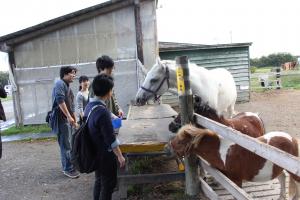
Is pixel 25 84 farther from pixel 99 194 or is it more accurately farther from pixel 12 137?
pixel 99 194

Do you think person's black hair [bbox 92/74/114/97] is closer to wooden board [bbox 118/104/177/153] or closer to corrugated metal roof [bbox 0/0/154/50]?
wooden board [bbox 118/104/177/153]

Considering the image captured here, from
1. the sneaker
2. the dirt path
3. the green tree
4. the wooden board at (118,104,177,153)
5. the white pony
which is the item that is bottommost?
the dirt path

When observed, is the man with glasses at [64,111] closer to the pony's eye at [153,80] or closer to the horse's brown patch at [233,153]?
the pony's eye at [153,80]

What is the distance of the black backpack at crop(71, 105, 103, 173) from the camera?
352cm

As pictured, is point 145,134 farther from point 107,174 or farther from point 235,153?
point 235,153

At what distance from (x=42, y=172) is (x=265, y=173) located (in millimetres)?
4642

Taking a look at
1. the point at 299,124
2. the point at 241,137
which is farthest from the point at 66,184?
the point at 299,124

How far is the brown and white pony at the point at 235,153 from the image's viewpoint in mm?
3320

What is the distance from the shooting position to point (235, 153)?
3.39 m

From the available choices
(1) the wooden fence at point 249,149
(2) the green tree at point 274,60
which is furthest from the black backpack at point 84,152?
(2) the green tree at point 274,60

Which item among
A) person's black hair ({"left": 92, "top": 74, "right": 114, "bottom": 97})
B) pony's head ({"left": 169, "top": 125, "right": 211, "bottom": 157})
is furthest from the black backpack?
pony's head ({"left": 169, "top": 125, "right": 211, "bottom": 157})

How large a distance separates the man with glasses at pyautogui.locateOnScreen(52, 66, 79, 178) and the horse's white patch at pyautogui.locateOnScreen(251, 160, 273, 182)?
10.8 ft

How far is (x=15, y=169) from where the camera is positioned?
278 inches

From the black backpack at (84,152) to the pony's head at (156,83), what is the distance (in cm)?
201
